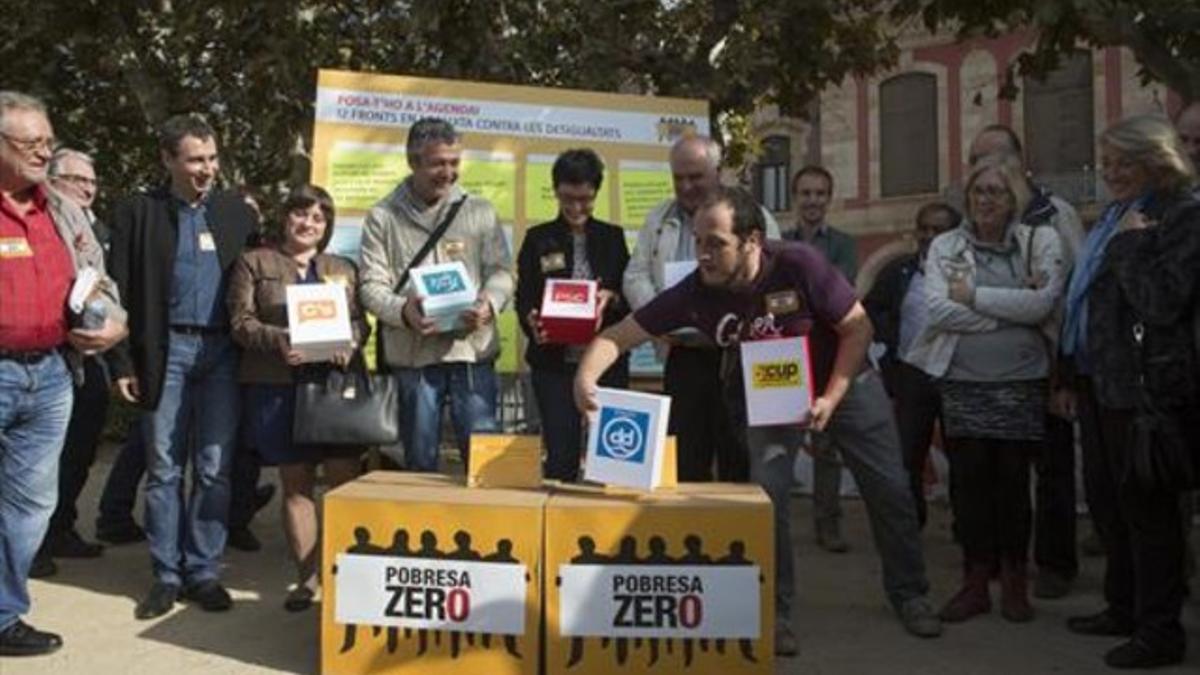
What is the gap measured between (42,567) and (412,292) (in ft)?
7.76

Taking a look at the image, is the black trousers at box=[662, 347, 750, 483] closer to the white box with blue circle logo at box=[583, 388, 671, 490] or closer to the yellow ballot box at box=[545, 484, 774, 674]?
the white box with blue circle logo at box=[583, 388, 671, 490]

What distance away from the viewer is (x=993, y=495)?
5.20 metres

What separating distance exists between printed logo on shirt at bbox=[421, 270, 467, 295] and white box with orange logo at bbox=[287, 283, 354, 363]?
1.12 feet

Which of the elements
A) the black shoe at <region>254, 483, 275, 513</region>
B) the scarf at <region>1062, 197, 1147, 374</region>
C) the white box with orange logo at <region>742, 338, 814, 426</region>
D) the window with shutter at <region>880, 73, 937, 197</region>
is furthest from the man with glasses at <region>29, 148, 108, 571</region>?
the window with shutter at <region>880, 73, 937, 197</region>

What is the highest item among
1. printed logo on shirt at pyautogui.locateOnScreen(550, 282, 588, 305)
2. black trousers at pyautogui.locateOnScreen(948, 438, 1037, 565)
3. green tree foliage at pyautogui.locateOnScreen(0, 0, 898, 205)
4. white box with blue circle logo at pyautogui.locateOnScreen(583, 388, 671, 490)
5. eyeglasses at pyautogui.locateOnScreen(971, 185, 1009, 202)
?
green tree foliage at pyautogui.locateOnScreen(0, 0, 898, 205)

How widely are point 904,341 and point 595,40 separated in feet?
16.8

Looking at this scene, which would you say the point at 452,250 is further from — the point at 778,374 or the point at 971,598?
the point at 971,598

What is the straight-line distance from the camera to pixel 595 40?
1079cm

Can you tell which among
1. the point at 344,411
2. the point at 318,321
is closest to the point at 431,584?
the point at 344,411

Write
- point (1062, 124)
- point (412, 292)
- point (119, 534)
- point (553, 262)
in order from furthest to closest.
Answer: point (1062, 124)
point (119, 534)
point (553, 262)
point (412, 292)

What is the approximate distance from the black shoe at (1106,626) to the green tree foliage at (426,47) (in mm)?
6442

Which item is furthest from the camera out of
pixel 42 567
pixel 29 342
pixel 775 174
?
pixel 775 174

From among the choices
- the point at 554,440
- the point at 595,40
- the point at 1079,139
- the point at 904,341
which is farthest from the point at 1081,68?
the point at 554,440

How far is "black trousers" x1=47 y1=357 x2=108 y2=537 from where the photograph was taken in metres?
6.36
